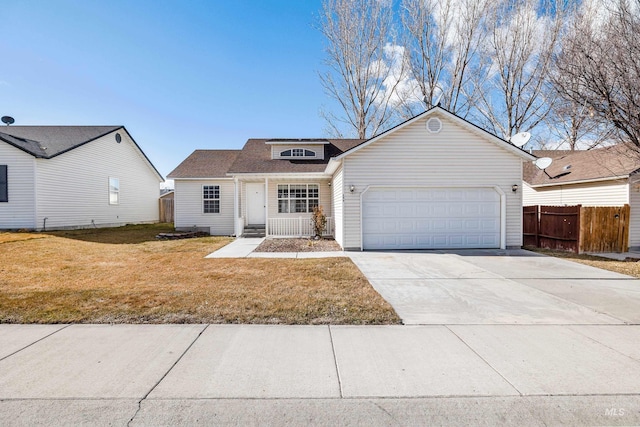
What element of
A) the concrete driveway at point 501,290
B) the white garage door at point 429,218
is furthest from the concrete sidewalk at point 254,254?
the white garage door at point 429,218

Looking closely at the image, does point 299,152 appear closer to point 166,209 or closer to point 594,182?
point 594,182

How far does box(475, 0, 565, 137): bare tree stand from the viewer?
60.7ft

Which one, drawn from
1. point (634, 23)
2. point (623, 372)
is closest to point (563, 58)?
point (634, 23)

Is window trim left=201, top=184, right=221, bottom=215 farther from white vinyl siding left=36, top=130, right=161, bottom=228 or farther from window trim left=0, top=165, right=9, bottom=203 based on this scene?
window trim left=0, top=165, right=9, bottom=203

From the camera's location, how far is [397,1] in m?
20.1

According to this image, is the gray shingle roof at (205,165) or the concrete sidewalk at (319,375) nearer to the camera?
the concrete sidewalk at (319,375)

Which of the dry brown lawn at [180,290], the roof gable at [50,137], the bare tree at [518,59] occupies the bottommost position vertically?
the dry brown lawn at [180,290]

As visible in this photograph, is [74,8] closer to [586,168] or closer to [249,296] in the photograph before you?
[249,296]

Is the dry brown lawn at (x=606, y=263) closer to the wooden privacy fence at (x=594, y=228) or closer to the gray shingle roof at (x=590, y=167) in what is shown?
the wooden privacy fence at (x=594, y=228)

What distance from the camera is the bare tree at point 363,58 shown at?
67.6 feet

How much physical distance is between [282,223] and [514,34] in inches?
→ 770

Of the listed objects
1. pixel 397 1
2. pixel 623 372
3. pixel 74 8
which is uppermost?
pixel 397 1

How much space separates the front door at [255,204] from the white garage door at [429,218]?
646 centimetres

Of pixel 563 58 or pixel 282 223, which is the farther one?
pixel 282 223
